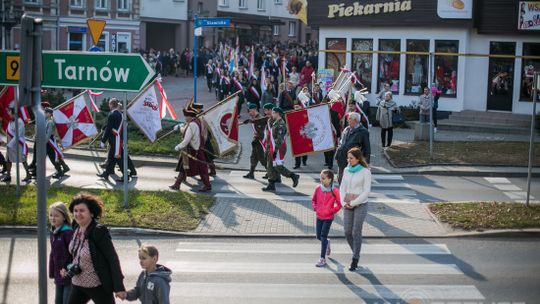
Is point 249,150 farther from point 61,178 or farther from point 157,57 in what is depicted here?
point 157,57

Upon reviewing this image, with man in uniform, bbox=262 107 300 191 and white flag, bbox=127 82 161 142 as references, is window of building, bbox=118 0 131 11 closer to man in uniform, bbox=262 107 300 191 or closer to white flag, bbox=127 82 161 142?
white flag, bbox=127 82 161 142

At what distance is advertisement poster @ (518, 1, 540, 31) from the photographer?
2786 cm

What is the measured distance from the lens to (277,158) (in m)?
17.2

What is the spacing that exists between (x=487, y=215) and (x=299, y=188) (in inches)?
187

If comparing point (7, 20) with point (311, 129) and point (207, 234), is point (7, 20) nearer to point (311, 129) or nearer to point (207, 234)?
point (311, 129)

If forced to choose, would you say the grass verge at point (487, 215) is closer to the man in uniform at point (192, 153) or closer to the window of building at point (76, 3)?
the man in uniform at point (192, 153)

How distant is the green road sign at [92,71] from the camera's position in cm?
1195

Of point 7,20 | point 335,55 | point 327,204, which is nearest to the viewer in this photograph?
point 327,204

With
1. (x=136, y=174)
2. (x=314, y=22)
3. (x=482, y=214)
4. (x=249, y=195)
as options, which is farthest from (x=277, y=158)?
(x=314, y=22)

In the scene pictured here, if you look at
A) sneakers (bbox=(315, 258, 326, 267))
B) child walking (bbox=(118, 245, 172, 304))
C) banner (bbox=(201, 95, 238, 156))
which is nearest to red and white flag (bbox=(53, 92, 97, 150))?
banner (bbox=(201, 95, 238, 156))

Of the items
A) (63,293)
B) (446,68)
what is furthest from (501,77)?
(63,293)

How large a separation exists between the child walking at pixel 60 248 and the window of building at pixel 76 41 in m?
44.6

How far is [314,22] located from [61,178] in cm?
1657

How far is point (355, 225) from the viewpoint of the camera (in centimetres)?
1116
